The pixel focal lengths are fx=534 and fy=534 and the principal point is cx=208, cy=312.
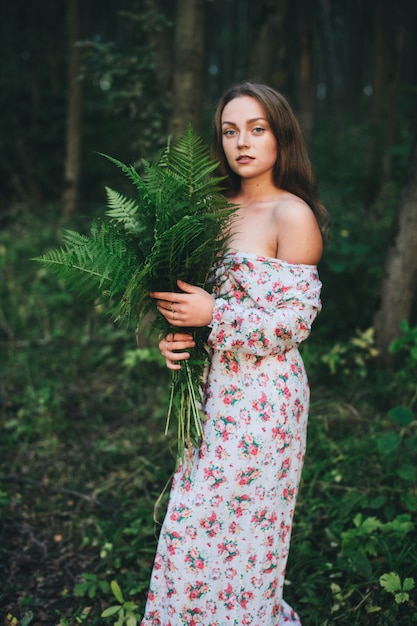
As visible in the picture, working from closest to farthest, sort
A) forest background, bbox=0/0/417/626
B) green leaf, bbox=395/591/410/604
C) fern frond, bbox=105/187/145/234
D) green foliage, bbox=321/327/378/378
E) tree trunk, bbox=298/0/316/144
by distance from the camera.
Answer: fern frond, bbox=105/187/145/234
green leaf, bbox=395/591/410/604
forest background, bbox=0/0/417/626
green foliage, bbox=321/327/378/378
tree trunk, bbox=298/0/316/144

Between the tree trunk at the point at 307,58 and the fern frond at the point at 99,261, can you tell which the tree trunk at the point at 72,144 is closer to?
the tree trunk at the point at 307,58

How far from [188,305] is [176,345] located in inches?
7.2

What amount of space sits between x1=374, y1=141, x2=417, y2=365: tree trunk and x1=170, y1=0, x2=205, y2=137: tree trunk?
1489mm

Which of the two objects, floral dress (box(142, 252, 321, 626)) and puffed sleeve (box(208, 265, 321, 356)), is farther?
floral dress (box(142, 252, 321, 626))

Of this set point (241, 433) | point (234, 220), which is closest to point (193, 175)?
point (234, 220)

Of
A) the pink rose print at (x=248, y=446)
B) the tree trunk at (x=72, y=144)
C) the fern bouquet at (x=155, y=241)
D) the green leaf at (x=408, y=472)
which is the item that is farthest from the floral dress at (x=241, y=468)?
the tree trunk at (x=72, y=144)

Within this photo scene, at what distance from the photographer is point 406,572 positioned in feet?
7.62

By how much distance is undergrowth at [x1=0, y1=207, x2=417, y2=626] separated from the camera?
238 cm

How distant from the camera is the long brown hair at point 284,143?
1889 mm

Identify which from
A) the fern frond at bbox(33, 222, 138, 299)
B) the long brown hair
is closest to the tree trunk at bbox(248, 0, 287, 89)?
the long brown hair

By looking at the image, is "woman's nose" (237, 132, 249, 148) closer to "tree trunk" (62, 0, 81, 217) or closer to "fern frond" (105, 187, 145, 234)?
"fern frond" (105, 187, 145, 234)

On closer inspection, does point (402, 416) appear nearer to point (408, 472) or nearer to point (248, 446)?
point (408, 472)

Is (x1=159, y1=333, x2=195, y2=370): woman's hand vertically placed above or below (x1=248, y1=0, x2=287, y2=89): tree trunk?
below

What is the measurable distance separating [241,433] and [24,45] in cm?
963
